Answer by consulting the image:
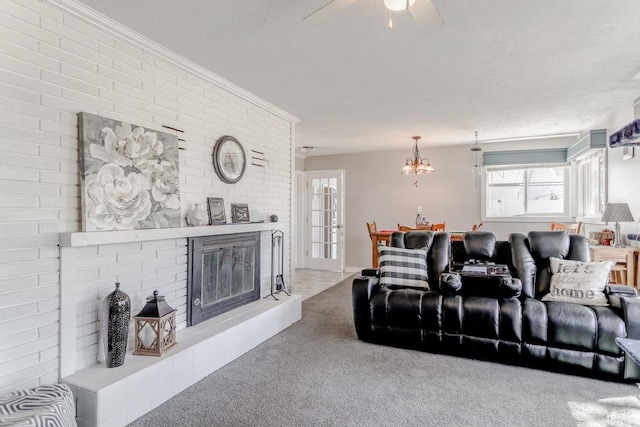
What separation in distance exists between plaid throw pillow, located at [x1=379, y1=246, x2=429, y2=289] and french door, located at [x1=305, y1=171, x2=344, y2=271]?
3517mm

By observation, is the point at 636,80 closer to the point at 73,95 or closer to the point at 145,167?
the point at 145,167

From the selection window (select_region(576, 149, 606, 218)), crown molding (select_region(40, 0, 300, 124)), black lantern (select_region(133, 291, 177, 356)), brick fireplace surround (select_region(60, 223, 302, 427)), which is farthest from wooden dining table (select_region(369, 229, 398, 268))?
black lantern (select_region(133, 291, 177, 356))

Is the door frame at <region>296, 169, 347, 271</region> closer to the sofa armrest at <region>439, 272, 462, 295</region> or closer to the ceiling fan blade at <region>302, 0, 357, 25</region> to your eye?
the sofa armrest at <region>439, 272, 462, 295</region>

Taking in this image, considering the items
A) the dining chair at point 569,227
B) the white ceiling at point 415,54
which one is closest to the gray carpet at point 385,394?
the white ceiling at point 415,54

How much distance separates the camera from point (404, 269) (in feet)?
10.7

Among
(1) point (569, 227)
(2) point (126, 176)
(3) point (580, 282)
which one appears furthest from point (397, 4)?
(1) point (569, 227)

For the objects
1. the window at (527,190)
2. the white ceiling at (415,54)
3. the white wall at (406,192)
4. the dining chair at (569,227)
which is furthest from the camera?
the white wall at (406,192)

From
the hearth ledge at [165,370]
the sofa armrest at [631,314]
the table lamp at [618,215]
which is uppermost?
the table lamp at [618,215]

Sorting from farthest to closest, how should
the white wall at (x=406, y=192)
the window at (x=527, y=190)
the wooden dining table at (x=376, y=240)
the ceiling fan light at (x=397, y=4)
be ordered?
the white wall at (x=406, y=192) < the window at (x=527, y=190) < the wooden dining table at (x=376, y=240) < the ceiling fan light at (x=397, y=4)

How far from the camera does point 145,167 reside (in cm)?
250

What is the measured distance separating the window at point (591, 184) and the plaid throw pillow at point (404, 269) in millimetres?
3021

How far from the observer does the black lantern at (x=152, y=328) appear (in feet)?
7.39

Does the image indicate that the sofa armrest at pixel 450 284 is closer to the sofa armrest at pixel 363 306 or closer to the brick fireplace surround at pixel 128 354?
the sofa armrest at pixel 363 306

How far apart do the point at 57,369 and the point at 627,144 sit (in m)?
5.03
